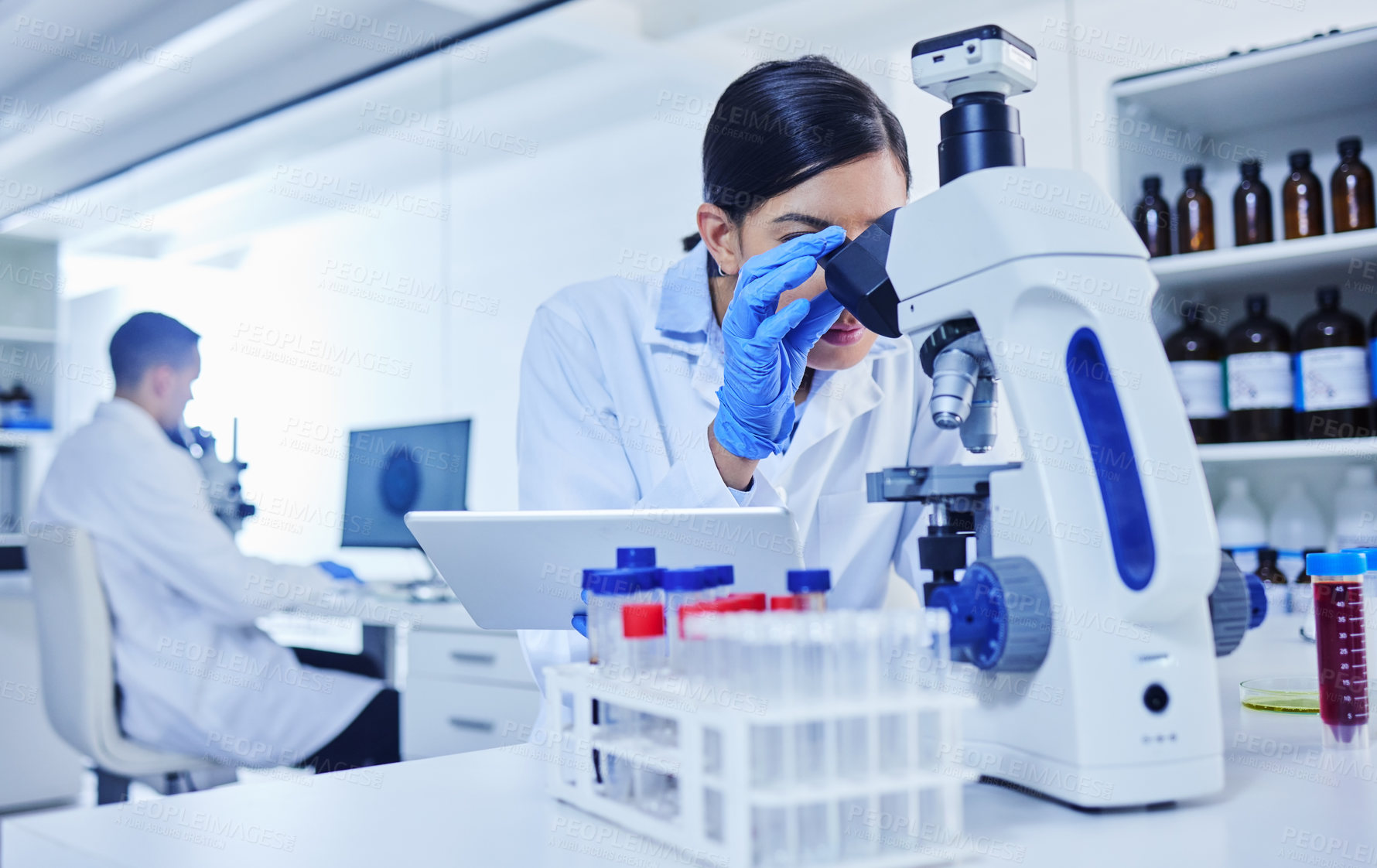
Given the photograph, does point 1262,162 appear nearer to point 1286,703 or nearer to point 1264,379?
point 1264,379

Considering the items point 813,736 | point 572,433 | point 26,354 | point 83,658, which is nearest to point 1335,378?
point 572,433

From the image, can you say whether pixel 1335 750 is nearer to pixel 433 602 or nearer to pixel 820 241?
pixel 820 241

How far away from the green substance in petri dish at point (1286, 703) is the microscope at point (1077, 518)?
0.29m

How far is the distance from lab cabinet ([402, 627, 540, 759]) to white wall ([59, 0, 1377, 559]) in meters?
0.93

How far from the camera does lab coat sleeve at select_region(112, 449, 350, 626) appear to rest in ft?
7.42

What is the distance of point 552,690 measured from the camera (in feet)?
2.31

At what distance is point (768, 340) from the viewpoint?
1192 mm

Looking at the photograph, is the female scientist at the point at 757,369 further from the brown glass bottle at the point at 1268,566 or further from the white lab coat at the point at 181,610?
the white lab coat at the point at 181,610

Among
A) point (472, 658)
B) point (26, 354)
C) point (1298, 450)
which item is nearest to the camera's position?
point (1298, 450)

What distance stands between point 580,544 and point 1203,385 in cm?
170

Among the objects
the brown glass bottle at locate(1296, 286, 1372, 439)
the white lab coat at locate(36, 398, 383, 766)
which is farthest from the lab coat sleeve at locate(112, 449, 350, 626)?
the brown glass bottle at locate(1296, 286, 1372, 439)

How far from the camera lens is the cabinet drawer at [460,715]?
91.4 inches

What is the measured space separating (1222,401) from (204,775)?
87.3 inches

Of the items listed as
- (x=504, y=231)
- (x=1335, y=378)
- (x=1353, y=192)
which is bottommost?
(x=1335, y=378)
